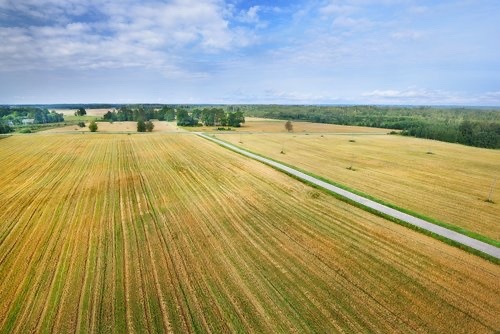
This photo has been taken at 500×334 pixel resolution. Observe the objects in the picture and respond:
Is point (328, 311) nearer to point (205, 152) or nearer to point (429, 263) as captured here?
point (429, 263)

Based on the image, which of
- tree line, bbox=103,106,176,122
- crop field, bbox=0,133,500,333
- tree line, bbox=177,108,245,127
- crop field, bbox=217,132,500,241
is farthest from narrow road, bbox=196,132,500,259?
tree line, bbox=103,106,176,122

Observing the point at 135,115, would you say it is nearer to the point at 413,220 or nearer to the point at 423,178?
the point at 423,178

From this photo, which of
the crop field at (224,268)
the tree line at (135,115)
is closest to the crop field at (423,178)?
the crop field at (224,268)

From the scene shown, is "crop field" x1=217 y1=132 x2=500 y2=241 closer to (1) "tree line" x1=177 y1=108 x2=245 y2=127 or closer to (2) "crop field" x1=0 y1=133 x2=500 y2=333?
(2) "crop field" x1=0 y1=133 x2=500 y2=333

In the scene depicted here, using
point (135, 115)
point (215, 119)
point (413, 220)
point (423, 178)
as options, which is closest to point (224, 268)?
point (413, 220)

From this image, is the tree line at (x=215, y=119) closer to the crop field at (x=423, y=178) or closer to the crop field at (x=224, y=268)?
the crop field at (x=423, y=178)

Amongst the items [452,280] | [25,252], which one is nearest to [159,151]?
[25,252]

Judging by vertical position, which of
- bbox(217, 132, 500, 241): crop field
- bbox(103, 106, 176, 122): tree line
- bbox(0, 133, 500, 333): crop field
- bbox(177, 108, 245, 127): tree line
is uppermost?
bbox(103, 106, 176, 122): tree line
